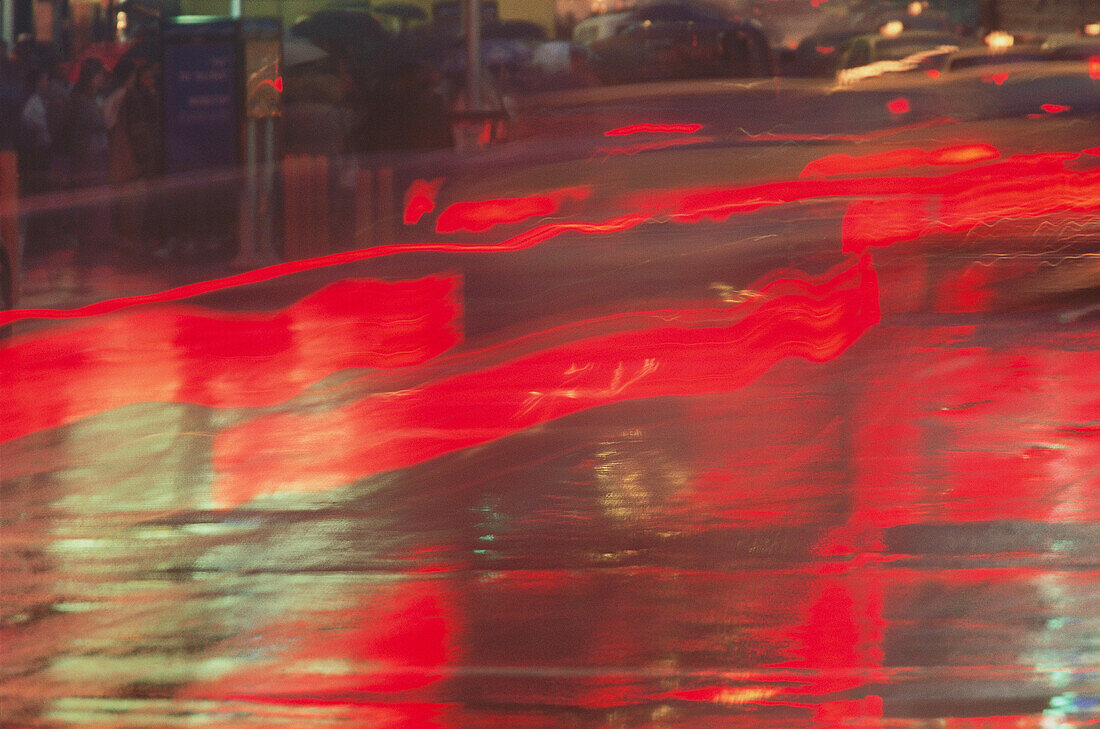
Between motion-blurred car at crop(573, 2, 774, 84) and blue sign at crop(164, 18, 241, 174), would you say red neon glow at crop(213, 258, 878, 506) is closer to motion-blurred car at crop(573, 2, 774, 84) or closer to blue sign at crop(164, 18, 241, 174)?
motion-blurred car at crop(573, 2, 774, 84)

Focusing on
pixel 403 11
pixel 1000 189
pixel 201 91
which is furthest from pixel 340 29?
pixel 1000 189

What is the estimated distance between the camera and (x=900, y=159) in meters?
15.5

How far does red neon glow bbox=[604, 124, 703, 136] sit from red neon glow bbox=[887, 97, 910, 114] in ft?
6.00

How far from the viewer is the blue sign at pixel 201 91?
15914 mm

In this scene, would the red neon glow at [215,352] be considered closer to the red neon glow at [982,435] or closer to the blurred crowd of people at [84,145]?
the red neon glow at [982,435]

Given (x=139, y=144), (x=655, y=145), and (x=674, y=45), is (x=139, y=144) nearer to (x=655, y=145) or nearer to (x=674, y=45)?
(x=674, y=45)

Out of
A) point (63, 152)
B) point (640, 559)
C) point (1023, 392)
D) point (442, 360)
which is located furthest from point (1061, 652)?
point (63, 152)

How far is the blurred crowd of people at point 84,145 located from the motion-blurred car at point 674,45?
5069mm

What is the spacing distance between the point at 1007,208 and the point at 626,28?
5.51 meters

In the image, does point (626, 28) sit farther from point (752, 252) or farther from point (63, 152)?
point (63, 152)

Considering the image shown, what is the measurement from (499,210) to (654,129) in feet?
6.41

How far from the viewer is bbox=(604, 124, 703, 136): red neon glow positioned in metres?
15.5

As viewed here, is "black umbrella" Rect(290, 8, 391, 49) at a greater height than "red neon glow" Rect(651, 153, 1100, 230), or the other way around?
"black umbrella" Rect(290, 8, 391, 49)

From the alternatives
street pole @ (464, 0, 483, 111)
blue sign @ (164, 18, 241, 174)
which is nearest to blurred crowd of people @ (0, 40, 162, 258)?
blue sign @ (164, 18, 241, 174)
